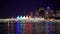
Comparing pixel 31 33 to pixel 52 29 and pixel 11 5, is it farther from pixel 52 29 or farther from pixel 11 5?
pixel 11 5

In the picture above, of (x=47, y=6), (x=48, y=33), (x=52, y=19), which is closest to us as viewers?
(x=48, y=33)

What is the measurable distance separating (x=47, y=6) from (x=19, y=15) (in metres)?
0.37

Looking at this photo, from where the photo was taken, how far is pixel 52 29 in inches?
51.7

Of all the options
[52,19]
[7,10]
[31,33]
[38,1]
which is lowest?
[31,33]

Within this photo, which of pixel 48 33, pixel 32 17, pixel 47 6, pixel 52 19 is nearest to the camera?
pixel 48 33

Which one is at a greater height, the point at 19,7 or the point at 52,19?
the point at 19,7

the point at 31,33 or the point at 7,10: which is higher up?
the point at 7,10

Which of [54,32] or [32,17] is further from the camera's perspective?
[32,17]

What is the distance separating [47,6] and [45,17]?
24 centimetres

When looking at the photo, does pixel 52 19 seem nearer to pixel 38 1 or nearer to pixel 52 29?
pixel 52 29

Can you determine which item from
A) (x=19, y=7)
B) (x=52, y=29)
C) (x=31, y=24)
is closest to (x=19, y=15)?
(x=19, y=7)

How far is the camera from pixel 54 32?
129 centimetres

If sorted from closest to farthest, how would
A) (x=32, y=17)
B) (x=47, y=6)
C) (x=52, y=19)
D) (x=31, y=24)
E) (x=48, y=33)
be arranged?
(x=48, y=33), (x=31, y=24), (x=52, y=19), (x=32, y=17), (x=47, y=6)

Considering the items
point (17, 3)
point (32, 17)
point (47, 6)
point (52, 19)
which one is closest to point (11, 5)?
point (17, 3)
